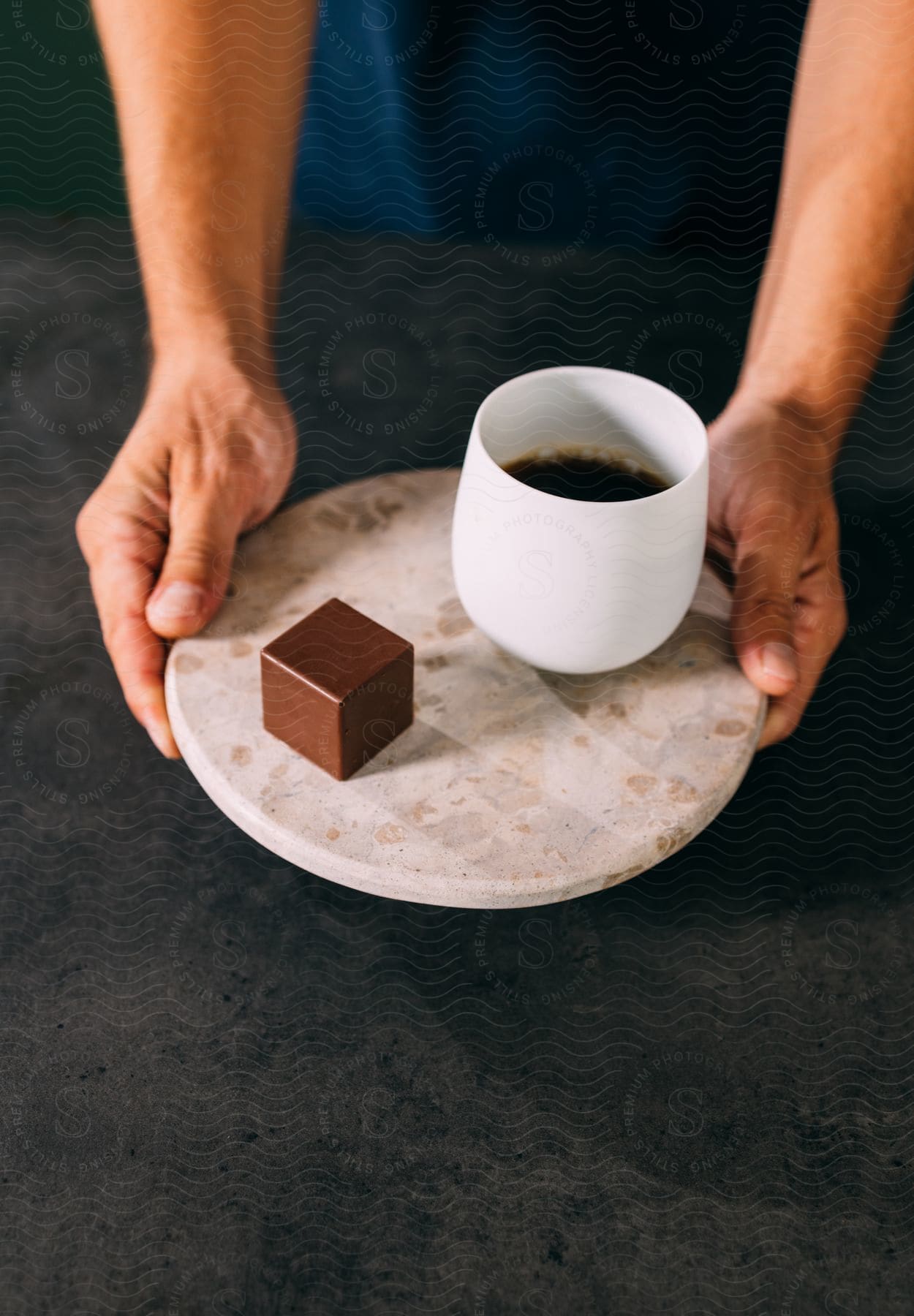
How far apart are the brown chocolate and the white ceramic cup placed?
0.07m

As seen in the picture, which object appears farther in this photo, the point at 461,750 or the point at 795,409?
the point at 795,409

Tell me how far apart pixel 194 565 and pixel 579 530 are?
0.85ft

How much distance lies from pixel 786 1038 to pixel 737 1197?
11 centimetres

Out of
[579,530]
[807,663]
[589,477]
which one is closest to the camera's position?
[579,530]

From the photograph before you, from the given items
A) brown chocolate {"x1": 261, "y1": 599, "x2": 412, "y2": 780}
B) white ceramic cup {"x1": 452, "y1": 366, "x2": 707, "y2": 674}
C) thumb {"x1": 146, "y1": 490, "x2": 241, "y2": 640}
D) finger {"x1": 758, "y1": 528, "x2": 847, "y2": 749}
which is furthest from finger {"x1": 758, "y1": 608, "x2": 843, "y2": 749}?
thumb {"x1": 146, "y1": 490, "x2": 241, "y2": 640}

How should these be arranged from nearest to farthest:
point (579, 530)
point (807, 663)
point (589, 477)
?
point (579, 530) → point (589, 477) → point (807, 663)

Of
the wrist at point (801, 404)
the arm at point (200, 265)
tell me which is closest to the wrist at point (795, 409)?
the wrist at point (801, 404)

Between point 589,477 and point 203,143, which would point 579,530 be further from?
point 203,143

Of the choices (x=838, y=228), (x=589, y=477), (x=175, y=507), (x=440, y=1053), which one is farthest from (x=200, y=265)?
(x=440, y=1053)

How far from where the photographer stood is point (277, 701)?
62 cm

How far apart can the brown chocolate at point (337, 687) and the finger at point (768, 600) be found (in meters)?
0.22

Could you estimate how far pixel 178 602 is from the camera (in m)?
0.68

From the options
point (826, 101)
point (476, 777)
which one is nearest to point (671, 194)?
point (826, 101)

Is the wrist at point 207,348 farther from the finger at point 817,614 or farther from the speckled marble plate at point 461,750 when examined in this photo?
the finger at point 817,614
